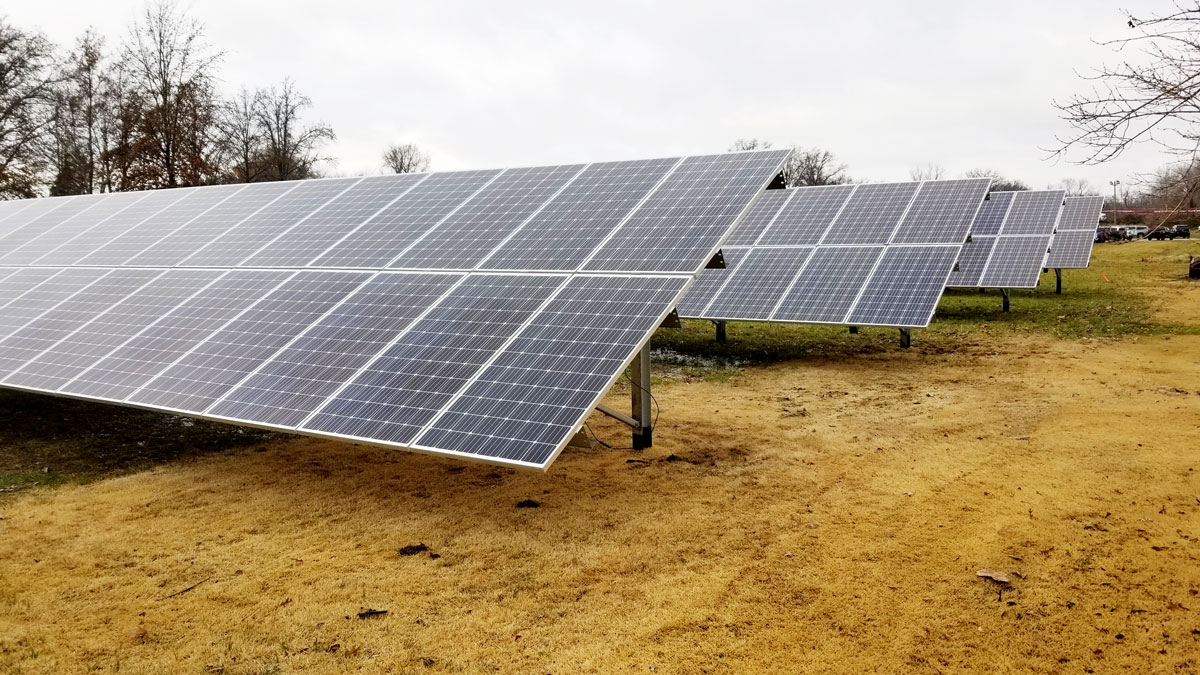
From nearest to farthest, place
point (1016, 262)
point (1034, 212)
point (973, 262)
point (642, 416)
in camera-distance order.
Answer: point (642, 416) < point (1016, 262) < point (973, 262) < point (1034, 212)

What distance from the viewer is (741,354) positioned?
16.5m

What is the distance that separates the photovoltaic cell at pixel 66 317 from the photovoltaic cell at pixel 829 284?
1169 centimetres

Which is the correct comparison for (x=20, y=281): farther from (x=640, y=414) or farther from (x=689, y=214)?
(x=689, y=214)

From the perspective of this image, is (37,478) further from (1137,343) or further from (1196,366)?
(1137,343)

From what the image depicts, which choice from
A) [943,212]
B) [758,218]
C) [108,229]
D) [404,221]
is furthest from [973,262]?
[108,229]

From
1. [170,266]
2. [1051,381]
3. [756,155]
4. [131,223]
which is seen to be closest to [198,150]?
[131,223]

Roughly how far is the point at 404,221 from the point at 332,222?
147 centimetres

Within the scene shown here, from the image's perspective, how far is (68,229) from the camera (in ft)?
49.6

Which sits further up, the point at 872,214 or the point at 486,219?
the point at 872,214

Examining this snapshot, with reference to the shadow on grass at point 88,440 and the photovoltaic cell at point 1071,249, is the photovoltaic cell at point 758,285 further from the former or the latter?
the photovoltaic cell at point 1071,249

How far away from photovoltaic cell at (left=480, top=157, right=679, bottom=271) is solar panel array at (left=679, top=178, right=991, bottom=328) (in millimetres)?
5648

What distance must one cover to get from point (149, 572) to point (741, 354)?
12485mm

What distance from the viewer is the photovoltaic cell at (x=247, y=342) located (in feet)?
26.0

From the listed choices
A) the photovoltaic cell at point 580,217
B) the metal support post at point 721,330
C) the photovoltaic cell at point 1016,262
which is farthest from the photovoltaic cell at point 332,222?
the photovoltaic cell at point 1016,262
